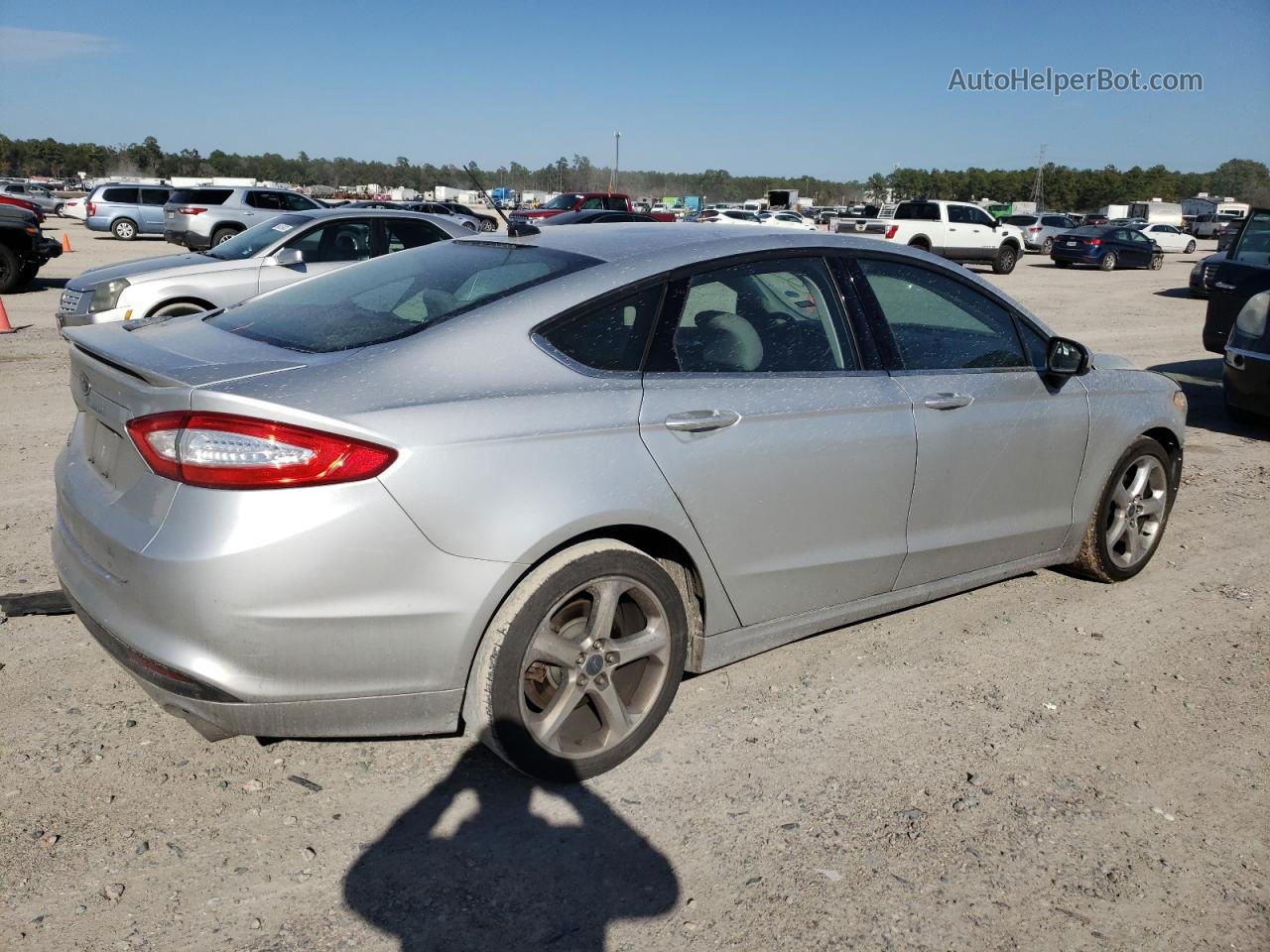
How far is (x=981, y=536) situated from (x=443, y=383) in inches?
93.8

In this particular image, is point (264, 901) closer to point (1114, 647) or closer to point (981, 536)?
point (981, 536)

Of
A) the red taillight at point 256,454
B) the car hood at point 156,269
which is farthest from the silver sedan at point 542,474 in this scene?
the car hood at point 156,269

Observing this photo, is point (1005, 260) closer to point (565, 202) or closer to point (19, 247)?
point (565, 202)

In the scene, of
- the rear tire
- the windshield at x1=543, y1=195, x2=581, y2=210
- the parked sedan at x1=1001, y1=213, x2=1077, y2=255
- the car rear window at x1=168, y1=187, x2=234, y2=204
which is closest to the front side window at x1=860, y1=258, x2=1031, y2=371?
the rear tire

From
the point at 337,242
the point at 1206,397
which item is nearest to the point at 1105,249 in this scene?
the point at 1206,397

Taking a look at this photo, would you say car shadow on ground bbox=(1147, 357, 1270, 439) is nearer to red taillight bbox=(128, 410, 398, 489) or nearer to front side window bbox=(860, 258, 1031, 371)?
front side window bbox=(860, 258, 1031, 371)

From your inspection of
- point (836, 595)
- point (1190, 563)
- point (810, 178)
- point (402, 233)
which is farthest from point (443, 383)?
point (810, 178)

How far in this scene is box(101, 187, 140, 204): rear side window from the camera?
32.5m

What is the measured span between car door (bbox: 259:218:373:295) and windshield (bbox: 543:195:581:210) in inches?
883

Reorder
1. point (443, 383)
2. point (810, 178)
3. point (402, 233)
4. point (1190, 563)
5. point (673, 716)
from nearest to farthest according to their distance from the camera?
point (443, 383), point (673, 716), point (1190, 563), point (402, 233), point (810, 178)

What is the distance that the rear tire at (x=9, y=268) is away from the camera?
15.4 meters

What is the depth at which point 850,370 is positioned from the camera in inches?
147

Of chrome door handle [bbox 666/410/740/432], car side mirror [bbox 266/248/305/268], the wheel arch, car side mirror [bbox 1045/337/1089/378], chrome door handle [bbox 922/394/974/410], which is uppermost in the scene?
car side mirror [bbox 1045/337/1089/378]

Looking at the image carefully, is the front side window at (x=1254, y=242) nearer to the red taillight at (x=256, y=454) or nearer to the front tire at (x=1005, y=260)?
the red taillight at (x=256, y=454)
